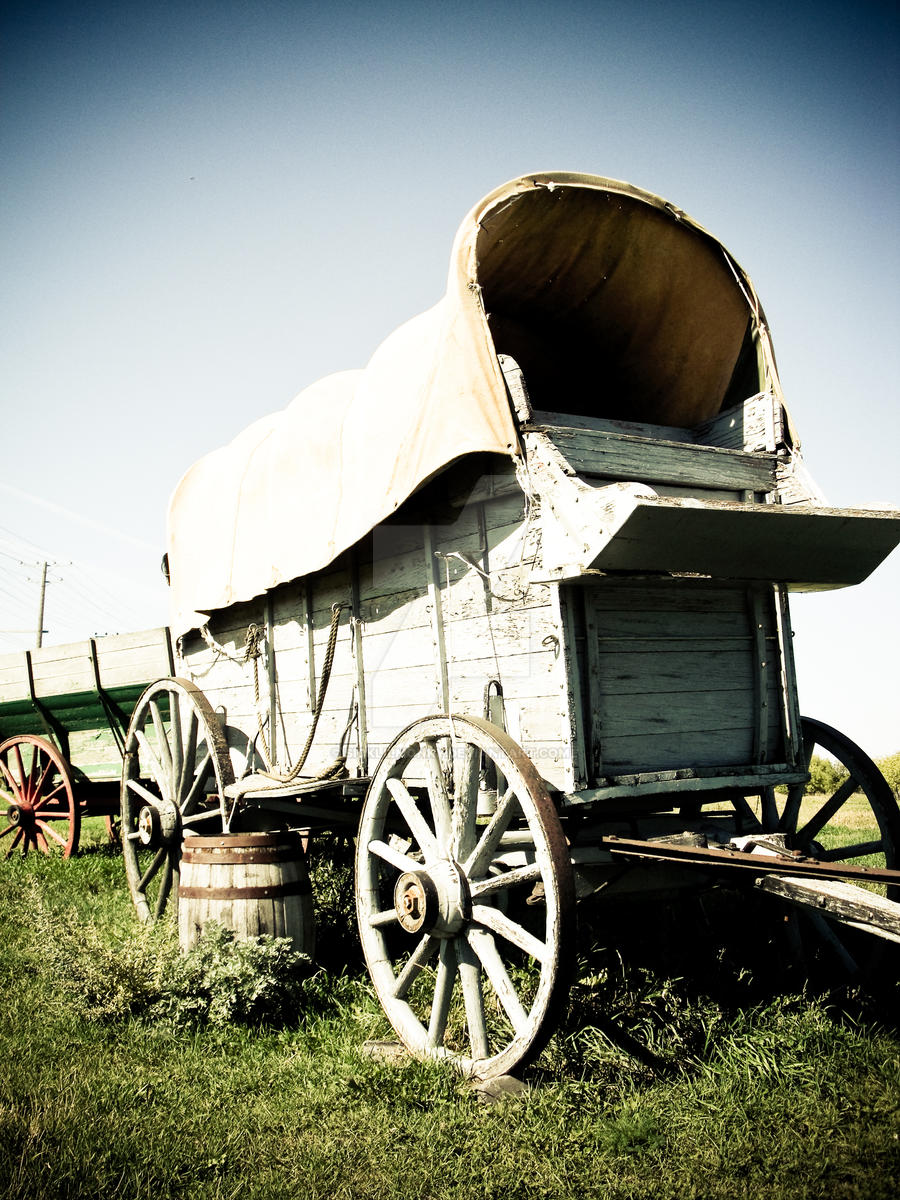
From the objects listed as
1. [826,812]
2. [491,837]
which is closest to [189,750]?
[491,837]

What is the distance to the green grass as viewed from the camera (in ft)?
8.87

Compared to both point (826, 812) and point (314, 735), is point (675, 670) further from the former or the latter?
point (314, 735)

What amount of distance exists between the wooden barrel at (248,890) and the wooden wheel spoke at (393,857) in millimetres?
777

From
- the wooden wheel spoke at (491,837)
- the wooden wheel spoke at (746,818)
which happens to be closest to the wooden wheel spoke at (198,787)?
the wooden wheel spoke at (491,837)

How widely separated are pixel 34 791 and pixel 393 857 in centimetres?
638

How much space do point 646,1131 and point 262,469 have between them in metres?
3.87

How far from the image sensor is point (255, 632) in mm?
5457

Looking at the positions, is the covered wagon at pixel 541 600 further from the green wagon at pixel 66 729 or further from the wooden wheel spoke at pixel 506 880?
the green wagon at pixel 66 729

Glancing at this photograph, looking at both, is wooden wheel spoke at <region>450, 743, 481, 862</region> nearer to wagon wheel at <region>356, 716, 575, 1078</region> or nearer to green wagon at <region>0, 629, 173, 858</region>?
wagon wheel at <region>356, 716, 575, 1078</region>

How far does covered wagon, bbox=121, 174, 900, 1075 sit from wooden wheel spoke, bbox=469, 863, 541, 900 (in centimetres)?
1

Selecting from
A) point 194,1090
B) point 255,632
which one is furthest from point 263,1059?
point 255,632

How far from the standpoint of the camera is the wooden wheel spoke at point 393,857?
373 cm

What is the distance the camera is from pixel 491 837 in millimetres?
3445

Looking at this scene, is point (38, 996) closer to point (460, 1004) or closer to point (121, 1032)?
point (121, 1032)
